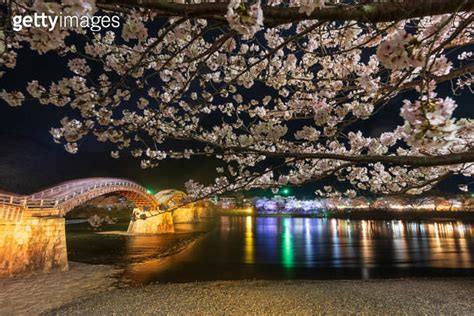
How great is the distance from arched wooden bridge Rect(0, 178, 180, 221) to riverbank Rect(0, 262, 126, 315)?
3400mm

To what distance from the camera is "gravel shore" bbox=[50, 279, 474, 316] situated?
909cm

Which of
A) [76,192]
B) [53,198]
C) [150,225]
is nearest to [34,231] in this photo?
[53,198]

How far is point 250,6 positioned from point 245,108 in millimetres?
6160

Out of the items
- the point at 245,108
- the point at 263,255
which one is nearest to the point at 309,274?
the point at 263,255

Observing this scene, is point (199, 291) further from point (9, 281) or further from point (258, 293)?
point (9, 281)

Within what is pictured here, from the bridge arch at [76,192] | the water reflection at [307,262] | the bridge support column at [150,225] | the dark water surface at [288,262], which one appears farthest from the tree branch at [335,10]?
the bridge support column at [150,225]

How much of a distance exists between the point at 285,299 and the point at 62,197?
16515mm

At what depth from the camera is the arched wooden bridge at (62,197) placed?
13.6 meters

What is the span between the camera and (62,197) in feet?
60.1

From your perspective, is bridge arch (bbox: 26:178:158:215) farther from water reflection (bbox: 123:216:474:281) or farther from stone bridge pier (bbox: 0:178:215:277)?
water reflection (bbox: 123:216:474:281)

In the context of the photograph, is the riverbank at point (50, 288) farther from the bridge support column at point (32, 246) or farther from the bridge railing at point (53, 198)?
the bridge railing at point (53, 198)

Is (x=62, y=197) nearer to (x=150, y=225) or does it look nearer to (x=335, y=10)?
(x=150, y=225)

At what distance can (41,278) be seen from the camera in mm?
13500

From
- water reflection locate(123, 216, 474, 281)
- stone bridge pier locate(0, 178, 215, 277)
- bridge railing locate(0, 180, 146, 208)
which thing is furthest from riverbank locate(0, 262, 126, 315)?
bridge railing locate(0, 180, 146, 208)
